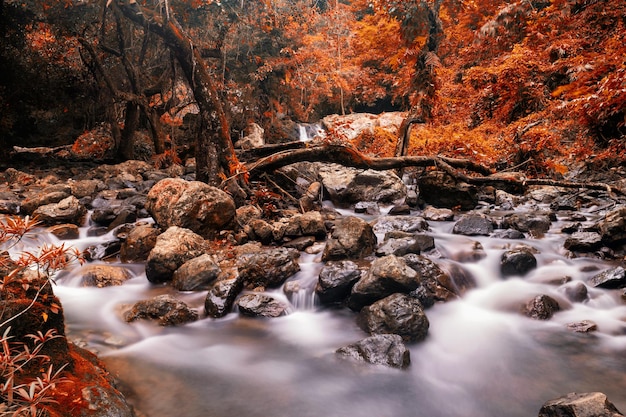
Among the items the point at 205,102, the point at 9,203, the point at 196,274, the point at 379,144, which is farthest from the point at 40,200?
the point at 379,144

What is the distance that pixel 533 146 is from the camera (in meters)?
11.2

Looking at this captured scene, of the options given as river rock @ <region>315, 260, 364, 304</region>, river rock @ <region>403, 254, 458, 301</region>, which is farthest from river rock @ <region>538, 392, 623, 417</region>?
river rock @ <region>315, 260, 364, 304</region>

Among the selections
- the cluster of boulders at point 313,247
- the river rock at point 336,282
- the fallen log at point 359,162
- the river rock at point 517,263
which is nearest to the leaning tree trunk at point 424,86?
the cluster of boulders at point 313,247

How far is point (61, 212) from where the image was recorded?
7398 millimetres

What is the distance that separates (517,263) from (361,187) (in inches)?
228

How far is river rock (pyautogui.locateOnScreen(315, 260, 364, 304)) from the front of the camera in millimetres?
4586

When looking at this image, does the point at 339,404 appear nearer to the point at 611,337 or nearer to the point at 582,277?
the point at 611,337

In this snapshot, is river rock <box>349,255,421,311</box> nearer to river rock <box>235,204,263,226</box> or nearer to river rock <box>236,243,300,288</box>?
river rock <box>236,243,300,288</box>

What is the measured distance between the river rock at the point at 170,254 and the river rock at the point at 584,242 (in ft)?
20.4

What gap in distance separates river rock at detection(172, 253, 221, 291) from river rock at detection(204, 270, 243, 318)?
1.58 ft

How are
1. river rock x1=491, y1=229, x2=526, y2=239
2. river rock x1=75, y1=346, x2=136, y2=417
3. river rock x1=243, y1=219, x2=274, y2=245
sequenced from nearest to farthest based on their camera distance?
river rock x1=75, y1=346, x2=136, y2=417
river rock x1=243, y1=219, x2=274, y2=245
river rock x1=491, y1=229, x2=526, y2=239

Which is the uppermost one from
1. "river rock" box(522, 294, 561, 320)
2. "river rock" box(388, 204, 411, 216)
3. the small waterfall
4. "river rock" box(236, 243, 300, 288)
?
the small waterfall

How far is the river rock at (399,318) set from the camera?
3811 millimetres

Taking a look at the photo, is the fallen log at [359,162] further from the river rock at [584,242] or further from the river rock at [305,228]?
the river rock at [305,228]
